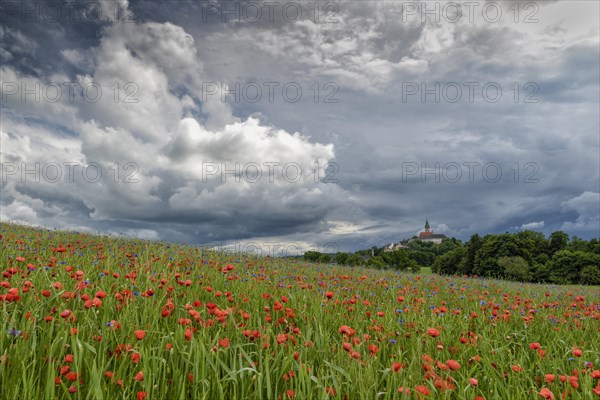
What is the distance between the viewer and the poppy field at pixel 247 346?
2748 millimetres

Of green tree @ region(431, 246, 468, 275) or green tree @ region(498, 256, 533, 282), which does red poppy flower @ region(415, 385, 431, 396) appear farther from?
green tree @ region(431, 246, 468, 275)

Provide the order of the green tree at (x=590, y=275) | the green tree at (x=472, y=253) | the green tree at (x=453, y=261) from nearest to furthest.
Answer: the green tree at (x=590, y=275) → the green tree at (x=472, y=253) → the green tree at (x=453, y=261)

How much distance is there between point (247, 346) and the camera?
376 cm

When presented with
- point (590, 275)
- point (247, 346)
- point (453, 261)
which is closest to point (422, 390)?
point (247, 346)

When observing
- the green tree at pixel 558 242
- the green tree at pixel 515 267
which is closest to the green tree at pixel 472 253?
the green tree at pixel 515 267

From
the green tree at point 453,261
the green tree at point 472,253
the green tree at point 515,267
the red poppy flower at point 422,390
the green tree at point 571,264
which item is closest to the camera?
the red poppy flower at point 422,390

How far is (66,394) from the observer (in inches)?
102

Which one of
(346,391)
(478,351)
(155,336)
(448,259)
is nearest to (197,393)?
(346,391)

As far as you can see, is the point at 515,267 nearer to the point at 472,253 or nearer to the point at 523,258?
the point at 523,258

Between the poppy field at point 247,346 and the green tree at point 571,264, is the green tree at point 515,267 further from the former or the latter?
the poppy field at point 247,346

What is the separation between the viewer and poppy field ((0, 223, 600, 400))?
2.75 metres

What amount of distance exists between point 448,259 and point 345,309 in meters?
80.8

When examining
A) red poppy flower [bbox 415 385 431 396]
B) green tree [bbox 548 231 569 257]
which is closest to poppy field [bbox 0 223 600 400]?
red poppy flower [bbox 415 385 431 396]

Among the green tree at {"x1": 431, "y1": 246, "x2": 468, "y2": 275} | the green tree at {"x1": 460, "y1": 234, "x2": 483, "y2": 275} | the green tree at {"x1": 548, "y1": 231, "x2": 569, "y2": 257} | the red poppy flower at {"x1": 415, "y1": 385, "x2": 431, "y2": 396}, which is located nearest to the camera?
the red poppy flower at {"x1": 415, "y1": 385, "x2": 431, "y2": 396}
